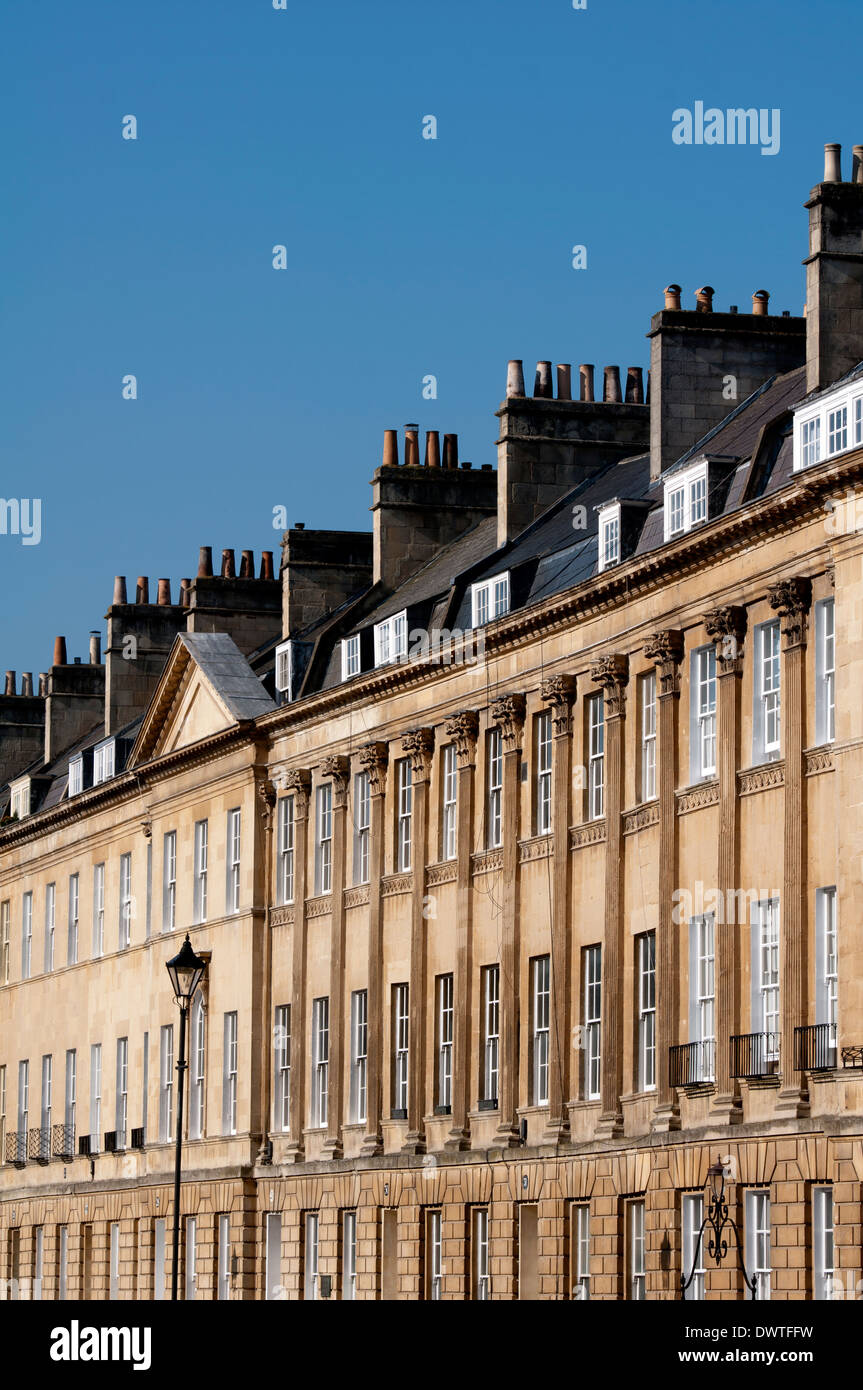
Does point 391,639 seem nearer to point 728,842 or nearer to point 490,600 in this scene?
point 490,600

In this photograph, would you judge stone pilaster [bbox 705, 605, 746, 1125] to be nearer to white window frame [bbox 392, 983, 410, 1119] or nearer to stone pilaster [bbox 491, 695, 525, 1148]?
stone pilaster [bbox 491, 695, 525, 1148]

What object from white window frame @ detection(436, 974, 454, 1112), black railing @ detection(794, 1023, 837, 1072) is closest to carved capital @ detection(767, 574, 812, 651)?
black railing @ detection(794, 1023, 837, 1072)

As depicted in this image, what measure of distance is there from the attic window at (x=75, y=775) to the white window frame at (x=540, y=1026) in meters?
29.3

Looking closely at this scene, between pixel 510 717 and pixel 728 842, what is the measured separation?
9.16m

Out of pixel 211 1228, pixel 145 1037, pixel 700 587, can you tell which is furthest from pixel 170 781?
pixel 700 587

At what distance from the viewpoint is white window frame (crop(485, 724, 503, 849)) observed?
169 ft

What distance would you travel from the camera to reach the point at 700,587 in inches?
1727

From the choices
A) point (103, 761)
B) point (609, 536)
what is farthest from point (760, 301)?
point (103, 761)

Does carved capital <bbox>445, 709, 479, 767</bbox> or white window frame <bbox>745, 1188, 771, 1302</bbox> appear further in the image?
carved capital <bbox>445, 709, 479, 767</bbox>

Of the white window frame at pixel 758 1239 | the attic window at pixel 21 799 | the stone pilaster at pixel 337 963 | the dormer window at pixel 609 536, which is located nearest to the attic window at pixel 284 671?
the stone pilaster at pixel 337 963

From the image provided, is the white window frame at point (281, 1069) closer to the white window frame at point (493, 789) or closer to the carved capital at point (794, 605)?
the white window frame at point (493, 789)

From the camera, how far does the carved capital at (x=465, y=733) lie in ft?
171

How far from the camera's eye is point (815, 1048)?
39.1 meters

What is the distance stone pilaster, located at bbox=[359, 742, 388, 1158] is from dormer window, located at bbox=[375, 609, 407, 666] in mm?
1746
